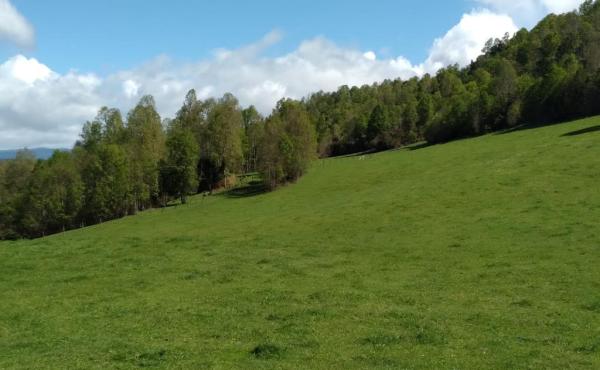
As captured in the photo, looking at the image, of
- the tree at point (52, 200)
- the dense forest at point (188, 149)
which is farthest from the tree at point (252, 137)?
the tree at point (52, 200)

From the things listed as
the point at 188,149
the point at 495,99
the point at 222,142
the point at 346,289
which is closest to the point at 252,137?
the point at 222,142

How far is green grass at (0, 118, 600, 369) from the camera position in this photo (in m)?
13.5

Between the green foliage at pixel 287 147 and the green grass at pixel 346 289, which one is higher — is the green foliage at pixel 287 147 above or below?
above

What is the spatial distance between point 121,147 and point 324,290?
248 ft

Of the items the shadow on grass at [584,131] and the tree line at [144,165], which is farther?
the tree line at [144,165]

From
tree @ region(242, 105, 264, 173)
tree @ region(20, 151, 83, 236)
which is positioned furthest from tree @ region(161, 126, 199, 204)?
tree @ region(242, 105, 264, 173)

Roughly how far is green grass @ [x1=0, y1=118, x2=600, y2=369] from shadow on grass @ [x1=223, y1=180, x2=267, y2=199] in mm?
34336

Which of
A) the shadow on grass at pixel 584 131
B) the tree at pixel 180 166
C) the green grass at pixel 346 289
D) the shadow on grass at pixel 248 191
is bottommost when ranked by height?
the green grass at pixel 346 289

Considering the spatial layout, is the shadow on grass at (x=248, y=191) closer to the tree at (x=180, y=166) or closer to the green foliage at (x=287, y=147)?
the green foliage at (x=287, y=147)

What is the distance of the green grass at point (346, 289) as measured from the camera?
44.3 feet

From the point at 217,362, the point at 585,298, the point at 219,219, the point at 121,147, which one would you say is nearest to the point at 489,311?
the point at 585,298

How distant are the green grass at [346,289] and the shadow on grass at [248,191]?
1352 inches

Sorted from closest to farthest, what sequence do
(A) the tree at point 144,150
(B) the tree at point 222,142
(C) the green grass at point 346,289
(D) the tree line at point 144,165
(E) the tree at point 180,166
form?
(C) the green grass at point 346,289 < (D) the tree line at point 144,165 < (A) the tree at point 144,150 < (E) the tree at point 180,166 < (B) the tree at point 222,142

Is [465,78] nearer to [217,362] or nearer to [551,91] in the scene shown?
[551,91]
